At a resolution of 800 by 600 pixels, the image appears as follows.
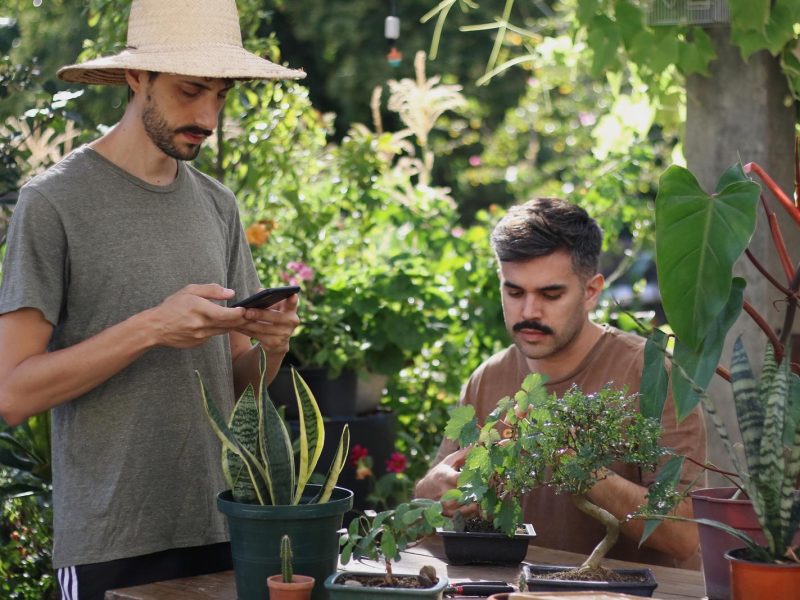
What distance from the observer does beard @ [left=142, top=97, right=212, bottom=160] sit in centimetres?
253

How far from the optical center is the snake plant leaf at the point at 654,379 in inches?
81.4

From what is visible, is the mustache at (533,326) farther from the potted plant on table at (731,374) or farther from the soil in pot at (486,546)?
the potted plant on table at (731,374)

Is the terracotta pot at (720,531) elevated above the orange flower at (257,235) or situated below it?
below

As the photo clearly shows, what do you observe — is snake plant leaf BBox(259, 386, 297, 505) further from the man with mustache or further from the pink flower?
the pink flower

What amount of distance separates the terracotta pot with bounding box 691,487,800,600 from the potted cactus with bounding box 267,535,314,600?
0.69 m

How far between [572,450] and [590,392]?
997 mm

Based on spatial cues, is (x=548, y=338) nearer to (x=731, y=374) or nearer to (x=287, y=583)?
(x=731, y=374)

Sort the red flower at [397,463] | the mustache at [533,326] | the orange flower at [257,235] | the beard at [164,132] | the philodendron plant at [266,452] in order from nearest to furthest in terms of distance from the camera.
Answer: the philodendron plant at [266,452], the beard at [164,132], the mustache at [533,326], the red flower at [397,463], the orange flower at [257,235]

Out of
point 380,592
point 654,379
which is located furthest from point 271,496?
point 654,379

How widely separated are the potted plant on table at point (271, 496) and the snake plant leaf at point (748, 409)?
68 cm

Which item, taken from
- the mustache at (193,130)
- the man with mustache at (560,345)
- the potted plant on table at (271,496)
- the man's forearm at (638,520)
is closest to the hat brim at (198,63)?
the mustache at (193,130)

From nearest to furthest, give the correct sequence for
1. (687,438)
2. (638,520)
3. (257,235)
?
(638,520)
(687,438)
(257,235)

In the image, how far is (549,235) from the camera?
3.10 meters

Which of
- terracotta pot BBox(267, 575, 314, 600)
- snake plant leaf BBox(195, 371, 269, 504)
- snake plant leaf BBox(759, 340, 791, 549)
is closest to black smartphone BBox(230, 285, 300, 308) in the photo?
snake plant leaf BBox(195, 371, 269, 504)
